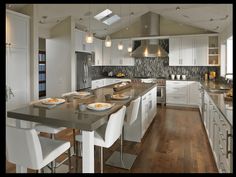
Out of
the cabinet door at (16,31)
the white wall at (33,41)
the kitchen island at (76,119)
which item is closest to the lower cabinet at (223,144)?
the kitchen island at (76,119)

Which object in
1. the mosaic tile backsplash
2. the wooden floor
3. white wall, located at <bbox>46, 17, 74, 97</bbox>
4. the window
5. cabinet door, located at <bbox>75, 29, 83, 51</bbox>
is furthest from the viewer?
the mosaic tile backsplash

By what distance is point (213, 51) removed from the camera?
19.1 ft

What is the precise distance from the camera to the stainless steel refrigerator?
16.6 ft

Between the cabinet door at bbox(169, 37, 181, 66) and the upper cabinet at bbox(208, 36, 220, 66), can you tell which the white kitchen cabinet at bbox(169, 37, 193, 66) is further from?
the upper cabinet at bbox(208, 36, 220, 66)

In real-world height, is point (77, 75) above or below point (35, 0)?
below

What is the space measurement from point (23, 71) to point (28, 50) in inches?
16.4

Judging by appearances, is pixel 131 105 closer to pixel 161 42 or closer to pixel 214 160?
pixel 214 160

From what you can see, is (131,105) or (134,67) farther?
(134,67)

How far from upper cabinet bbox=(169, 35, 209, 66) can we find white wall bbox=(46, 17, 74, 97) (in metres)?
3.31

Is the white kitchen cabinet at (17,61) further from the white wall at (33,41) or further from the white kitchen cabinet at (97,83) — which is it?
the white kitchen cabinet at (97,83)

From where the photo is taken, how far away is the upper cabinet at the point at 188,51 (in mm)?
5840

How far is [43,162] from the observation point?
60.6 inches

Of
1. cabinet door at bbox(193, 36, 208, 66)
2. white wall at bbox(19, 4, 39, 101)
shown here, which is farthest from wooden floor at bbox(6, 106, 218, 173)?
cabinet door at bbox(193, 36, 208, 66)

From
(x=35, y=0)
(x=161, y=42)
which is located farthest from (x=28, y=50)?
(x=161, y=42)
